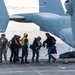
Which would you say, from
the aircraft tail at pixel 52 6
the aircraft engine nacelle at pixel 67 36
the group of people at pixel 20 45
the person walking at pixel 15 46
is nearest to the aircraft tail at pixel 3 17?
the aircraft engine nacelle at pixel 67 36

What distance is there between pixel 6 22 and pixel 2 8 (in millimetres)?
1107

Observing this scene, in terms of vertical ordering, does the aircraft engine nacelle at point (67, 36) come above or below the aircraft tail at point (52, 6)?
below

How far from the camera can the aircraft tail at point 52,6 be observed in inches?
1355

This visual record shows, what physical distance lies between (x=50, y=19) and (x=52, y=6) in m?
2.49

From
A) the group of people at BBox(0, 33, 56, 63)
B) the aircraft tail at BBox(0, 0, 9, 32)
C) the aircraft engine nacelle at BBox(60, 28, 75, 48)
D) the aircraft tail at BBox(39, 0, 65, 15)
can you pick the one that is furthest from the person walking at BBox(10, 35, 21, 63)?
the aircraft tail at BBox(39, 0, 65, 15)

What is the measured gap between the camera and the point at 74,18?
21047 millimetres

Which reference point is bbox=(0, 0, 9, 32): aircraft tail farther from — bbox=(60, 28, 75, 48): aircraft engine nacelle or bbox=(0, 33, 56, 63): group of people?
bbox=(0, 33, 56, 63): group of people

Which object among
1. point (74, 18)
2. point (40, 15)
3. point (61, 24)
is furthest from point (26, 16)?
point (74, 18)

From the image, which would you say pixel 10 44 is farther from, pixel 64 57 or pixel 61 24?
pixel 61 24

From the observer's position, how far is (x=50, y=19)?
32.4 meters

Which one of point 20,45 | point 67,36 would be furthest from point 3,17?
point 20,45

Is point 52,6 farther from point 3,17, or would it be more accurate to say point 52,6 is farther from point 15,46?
point 15,46

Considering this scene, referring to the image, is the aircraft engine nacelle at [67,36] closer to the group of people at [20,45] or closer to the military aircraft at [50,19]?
the military aircraft at [50,19]

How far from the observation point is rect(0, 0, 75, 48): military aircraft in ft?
92.4
